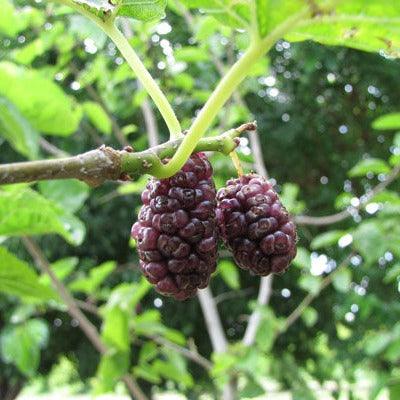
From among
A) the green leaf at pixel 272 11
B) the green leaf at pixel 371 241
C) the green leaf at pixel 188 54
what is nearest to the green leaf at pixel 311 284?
the green leaf at pixel 371 241

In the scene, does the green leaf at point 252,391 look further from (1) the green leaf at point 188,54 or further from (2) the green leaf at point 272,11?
(2) the green leaf at point 272,11

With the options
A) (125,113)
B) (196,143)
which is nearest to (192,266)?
(196,143)

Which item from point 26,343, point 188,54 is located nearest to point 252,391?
point 26,343

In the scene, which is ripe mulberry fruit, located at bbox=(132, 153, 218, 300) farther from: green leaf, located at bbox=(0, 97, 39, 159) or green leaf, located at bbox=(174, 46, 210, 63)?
green leaf, located at bbox=(174, 46, 210, 63)

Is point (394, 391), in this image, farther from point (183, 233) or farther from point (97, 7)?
point (97, 7)

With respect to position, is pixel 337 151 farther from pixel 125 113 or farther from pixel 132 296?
pixel 132 296

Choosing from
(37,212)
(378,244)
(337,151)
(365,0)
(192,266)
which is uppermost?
(365,0)
